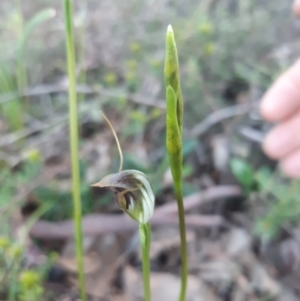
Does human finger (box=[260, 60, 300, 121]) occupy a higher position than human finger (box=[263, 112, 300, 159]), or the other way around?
human finger (box=[260, 60, 300, 121])

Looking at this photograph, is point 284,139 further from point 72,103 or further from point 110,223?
point 72,103

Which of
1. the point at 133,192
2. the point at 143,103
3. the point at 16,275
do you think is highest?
the point at 143,103

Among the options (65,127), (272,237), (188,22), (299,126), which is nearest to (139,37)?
Result: (188,22)

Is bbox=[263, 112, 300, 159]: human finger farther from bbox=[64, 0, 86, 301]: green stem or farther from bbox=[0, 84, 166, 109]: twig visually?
bbox=[64, 0, 86, 301]: green stem

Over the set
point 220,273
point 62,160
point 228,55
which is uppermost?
point 228,55

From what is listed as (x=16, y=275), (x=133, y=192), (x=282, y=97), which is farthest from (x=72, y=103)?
(x=282, y=97)

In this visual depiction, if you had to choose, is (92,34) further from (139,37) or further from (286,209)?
(286,209)

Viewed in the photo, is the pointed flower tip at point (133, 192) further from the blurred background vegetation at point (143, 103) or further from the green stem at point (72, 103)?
the blurred background vegetation at point (143, 103)

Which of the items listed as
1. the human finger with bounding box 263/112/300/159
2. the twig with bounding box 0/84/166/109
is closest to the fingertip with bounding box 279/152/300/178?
the human finger with bounding box 263/112/300/159
